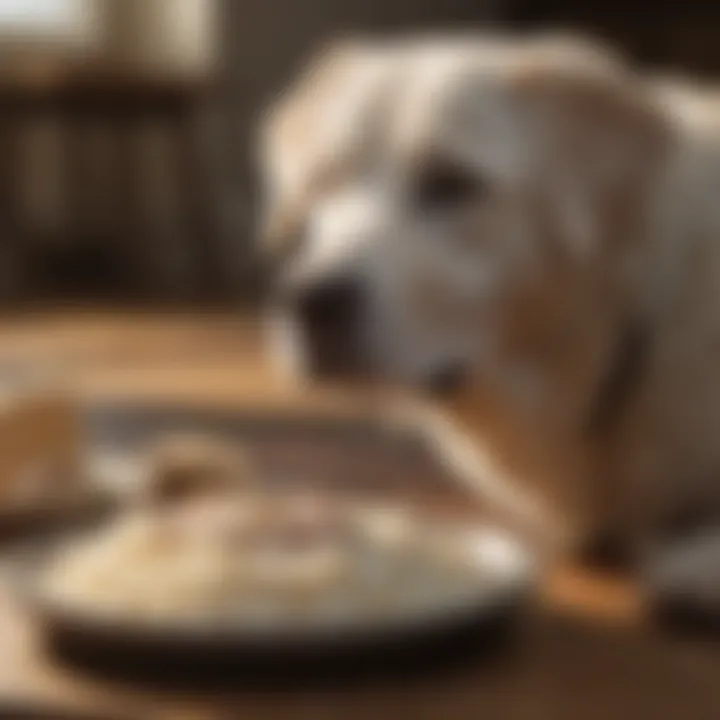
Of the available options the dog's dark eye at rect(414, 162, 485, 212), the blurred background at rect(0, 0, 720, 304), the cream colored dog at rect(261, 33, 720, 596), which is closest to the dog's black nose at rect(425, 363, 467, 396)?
the cream colored dog at rect(261, 33, 720, 596)

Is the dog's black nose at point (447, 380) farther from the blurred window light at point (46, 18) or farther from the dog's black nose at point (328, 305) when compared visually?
the blurred window light at point (46, 18)

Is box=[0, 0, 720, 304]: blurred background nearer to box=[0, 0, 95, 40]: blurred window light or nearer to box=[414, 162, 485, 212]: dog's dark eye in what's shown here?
box=[0, 0, 95, 40]: blurred window light

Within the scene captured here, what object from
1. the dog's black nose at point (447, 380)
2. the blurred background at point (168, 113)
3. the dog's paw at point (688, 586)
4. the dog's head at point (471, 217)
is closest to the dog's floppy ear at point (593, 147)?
the dog's head at point (471, 217)

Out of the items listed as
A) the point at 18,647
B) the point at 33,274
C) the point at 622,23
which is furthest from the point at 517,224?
the point at 622,23

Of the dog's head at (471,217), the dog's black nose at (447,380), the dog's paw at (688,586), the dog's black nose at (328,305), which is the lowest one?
the dog's paw at (688,586)

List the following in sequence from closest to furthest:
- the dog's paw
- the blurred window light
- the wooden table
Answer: the wooden table → the dog's paw → the blurred window light
